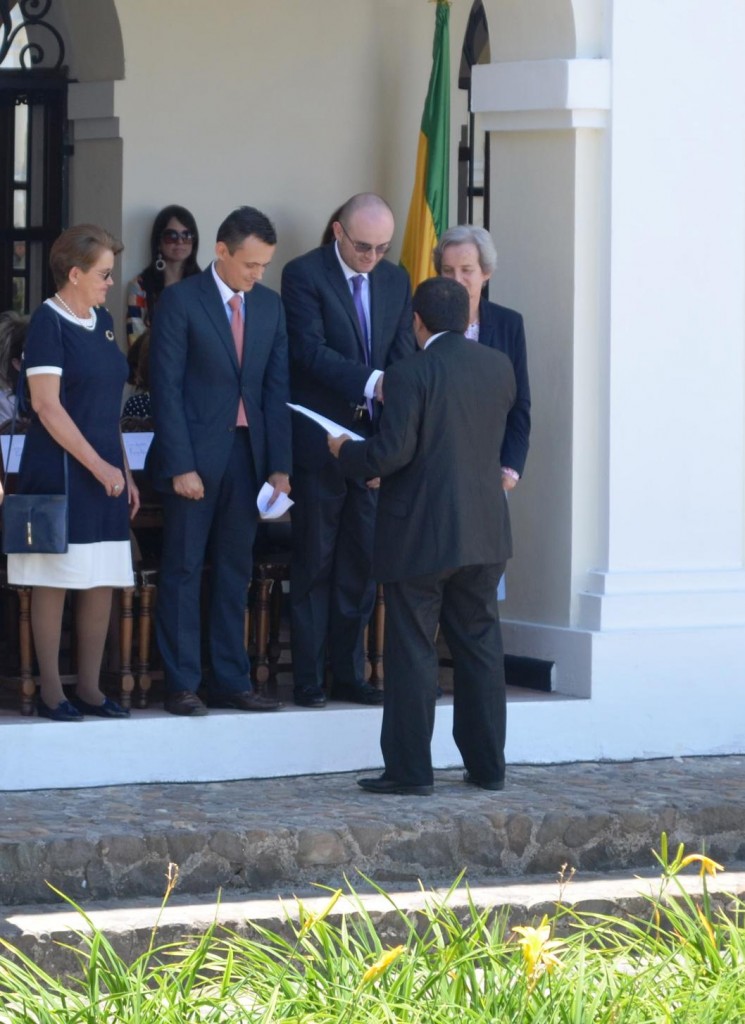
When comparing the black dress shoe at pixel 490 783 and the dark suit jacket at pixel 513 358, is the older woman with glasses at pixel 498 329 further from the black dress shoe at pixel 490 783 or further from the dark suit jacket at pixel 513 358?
the black dress shoe at pixel 490 783

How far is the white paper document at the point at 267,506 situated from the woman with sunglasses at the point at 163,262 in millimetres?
2496

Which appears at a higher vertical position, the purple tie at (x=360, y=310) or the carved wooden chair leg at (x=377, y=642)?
the purple tie at (x=360, y=310)

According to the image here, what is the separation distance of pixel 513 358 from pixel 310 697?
1514mm

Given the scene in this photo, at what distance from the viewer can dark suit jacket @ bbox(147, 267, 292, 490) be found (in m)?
7.26

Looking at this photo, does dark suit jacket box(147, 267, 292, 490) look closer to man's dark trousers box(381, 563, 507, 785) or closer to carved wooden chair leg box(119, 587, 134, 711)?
carved wooden chair leg box(119, 587, 134, 711)

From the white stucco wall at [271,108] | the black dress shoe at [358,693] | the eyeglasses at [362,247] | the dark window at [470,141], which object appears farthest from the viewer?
the dark window at [470,141]

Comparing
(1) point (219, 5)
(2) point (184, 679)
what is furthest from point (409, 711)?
(1) point (219, 5)

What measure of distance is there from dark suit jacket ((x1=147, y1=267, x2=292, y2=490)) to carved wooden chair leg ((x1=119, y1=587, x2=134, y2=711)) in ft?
1.58

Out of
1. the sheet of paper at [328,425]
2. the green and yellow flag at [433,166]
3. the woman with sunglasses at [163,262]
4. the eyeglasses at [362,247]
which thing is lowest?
the sheet of paper at [328,425]

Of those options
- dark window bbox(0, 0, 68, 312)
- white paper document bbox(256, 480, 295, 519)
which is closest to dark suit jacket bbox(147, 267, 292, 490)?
white paper document bbox(256, 480, 295, 519)

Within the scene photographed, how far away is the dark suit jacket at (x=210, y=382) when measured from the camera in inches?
286

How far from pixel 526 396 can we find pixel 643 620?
1.02 meters

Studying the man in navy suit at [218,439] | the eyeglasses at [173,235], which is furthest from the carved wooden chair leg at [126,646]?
the eyeglasses at [173,235]

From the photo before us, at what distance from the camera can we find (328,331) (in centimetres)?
767
